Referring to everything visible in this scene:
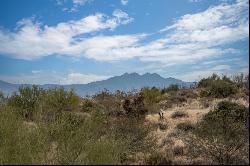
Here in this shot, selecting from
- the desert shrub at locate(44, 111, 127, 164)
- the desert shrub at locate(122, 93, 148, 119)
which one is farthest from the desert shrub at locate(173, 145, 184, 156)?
the desert shrub at locate(122, 93, 148, 119)

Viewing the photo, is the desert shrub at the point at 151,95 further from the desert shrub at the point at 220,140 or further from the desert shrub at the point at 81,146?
the desert shrub at the point at 81,146

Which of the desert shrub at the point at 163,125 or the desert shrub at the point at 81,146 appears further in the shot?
the desert shrub at the point at 163,125

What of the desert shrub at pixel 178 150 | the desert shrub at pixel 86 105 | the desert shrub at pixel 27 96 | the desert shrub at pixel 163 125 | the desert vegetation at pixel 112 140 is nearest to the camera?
the desert vegetation at pixel 112 140

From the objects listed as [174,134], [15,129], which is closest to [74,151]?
[15,129]

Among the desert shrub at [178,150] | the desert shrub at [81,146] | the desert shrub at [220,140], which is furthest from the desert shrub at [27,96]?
the desert shrub at [81,146]

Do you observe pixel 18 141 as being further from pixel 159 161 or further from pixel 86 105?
pixel 86 105

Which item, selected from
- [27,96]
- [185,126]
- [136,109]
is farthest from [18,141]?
[27,96]

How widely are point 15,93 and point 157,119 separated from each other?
8485 mm

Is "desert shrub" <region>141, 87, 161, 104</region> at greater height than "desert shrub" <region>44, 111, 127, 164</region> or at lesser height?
greater

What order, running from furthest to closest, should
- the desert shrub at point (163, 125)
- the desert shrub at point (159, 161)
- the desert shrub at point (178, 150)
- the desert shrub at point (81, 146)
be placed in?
the desert shrub at point (163, 125), the desert shrub at point (178, 150), the desert shrub at point (81, 146), the desert shrub at point (159, 161)

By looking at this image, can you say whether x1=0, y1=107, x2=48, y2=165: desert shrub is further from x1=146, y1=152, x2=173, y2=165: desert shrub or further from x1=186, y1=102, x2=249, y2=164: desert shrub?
x1=186, y1=102, x2=249, y2=164: desert shrub

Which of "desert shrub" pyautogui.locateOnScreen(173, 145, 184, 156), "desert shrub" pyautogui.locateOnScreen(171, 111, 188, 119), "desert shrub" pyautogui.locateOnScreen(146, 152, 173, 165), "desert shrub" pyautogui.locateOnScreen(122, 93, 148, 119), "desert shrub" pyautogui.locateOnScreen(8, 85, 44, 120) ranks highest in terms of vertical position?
"desert shrub" pyautogui.locateOnScreen(8, 85, 44, 120)

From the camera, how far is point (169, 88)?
5044 cm

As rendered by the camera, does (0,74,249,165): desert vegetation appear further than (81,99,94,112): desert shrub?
No
